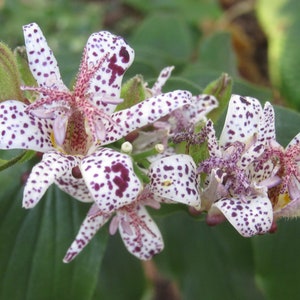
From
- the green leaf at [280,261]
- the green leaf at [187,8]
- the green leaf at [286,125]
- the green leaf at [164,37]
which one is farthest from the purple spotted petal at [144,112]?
the green leaf at [187,8]

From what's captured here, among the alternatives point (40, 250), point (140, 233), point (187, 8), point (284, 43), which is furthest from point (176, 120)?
point (187, 8)

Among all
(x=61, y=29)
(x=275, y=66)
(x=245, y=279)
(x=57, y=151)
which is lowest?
(x=245, y=279)

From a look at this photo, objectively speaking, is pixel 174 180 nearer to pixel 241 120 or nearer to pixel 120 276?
pixel 241 120

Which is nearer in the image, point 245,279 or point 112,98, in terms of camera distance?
point 112,98

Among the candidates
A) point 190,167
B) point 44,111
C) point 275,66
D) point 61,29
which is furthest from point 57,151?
point 61,29

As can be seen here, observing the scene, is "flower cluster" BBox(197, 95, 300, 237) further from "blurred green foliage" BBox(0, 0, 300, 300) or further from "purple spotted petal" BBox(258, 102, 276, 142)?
"blurred green foliage" BBox(0, 0, 300, 300)

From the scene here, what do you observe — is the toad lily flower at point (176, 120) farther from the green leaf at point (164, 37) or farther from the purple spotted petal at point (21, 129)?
the green leaf at point (164, 37)

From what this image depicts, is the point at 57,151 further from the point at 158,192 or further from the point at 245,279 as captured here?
the point at 245,279
